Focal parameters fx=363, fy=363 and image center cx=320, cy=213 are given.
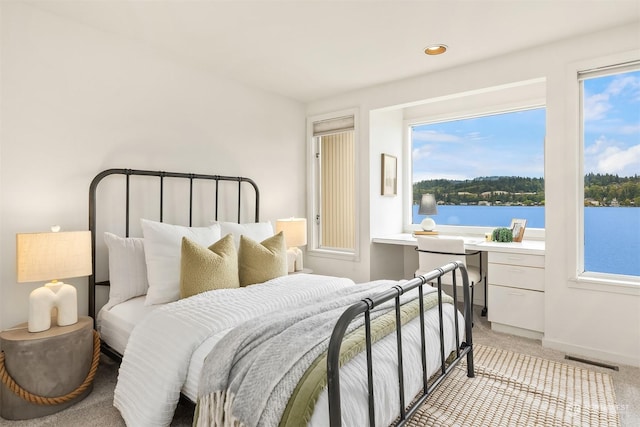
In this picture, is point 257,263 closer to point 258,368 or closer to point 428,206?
point 258,368

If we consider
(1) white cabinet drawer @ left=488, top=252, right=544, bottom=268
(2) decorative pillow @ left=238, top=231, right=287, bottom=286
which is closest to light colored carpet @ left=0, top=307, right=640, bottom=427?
(1) white cabinet drawer @ left=488, top=252, right=544, bottom=268

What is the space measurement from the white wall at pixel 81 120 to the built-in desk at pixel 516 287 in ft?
8.50

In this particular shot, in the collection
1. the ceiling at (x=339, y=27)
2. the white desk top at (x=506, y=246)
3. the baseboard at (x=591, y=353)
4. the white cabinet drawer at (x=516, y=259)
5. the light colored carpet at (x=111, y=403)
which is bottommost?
the light colored carpet at (x=111, y=403)

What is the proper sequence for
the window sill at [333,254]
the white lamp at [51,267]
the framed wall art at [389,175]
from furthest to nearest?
the framed wall art at [389,175] < the window sill at [333,254] < the white lamp at [51,267]

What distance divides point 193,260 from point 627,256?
10.1ft

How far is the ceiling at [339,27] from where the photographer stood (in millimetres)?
2311

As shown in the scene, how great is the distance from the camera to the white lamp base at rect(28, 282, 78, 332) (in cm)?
202

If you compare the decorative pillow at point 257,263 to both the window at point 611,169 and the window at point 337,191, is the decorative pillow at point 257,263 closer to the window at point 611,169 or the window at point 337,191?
the window at point 337,191

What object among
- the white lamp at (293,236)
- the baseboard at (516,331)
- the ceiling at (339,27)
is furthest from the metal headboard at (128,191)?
the baseboard at (516,331)

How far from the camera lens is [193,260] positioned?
2.28 metres

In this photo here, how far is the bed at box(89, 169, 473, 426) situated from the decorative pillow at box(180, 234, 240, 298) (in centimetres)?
3

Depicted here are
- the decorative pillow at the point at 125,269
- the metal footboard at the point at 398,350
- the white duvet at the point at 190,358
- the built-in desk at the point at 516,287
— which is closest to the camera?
the metal footboard at the point at 398,350

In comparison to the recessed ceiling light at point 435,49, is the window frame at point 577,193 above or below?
below

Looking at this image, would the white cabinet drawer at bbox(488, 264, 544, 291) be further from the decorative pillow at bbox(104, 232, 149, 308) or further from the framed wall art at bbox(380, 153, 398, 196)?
the decorative pillow at bbox(104, 232, 149, 308)
